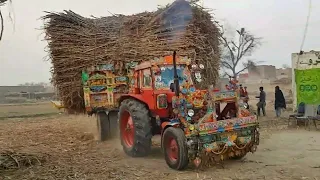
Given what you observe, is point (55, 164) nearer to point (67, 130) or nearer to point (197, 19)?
point (197, 19)

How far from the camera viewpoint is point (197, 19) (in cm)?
1069

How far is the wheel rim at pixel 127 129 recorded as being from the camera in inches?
365

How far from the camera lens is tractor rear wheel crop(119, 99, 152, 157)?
8.40 metres

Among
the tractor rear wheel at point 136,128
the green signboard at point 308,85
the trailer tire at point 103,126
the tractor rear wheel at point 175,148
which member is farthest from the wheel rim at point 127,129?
the green signboard at point 308,85

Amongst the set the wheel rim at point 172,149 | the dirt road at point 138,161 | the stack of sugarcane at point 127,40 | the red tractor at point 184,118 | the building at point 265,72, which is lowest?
the dirt road at point 138,161

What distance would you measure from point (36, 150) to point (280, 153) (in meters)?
5.62

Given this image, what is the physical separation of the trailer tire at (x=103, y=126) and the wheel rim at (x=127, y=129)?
1917 mm

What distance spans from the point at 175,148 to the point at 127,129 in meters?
2.19

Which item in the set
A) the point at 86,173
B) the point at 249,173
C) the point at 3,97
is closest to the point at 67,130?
the point at 86,173

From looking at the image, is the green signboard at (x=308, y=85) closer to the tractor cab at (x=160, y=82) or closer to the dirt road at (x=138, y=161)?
the dirt road at (x=138, y=161)

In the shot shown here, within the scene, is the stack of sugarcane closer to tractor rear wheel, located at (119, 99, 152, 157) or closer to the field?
the field

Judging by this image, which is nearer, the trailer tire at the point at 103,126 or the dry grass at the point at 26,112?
the trailer tire at the point at 103,126

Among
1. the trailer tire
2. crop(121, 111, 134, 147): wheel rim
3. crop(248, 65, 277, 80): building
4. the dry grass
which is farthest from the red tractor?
crop(248, 65, 277, 80): building

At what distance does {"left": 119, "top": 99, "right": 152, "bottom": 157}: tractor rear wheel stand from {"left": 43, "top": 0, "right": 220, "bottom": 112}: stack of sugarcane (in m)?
2.07
